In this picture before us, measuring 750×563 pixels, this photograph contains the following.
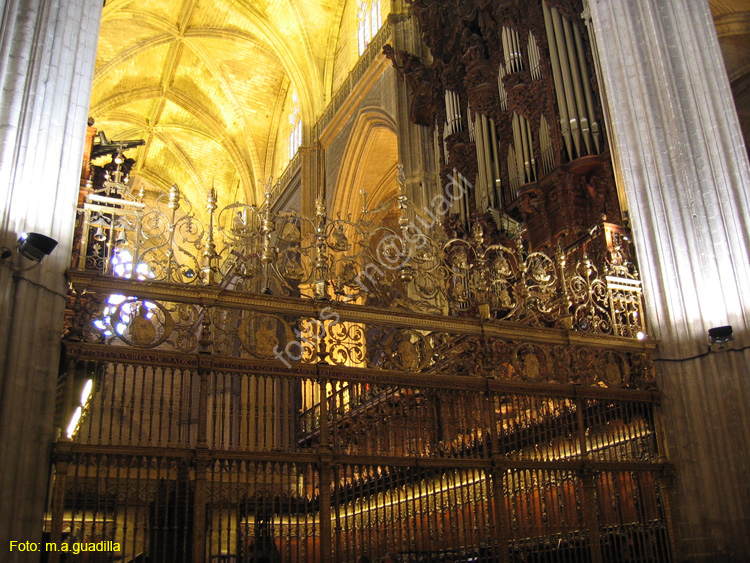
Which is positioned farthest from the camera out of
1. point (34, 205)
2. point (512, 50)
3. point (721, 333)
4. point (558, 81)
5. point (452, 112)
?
point (452, 112)

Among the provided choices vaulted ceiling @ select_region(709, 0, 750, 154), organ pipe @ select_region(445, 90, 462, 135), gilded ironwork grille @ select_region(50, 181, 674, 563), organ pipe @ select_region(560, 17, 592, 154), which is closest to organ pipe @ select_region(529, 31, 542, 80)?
organ pipe @ select_region(560, 17, 592, 154)

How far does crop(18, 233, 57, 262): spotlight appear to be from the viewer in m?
4.82

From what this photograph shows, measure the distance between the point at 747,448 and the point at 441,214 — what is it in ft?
17.7

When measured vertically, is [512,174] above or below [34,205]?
above

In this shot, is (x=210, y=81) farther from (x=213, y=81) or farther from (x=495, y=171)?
(x=495, y=171)

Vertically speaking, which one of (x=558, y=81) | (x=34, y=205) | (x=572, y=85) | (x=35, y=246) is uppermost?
(x=558, y=81)

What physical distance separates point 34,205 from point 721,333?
17.1 ft

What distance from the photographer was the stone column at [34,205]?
15.1 feet

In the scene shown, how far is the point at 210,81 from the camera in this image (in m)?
20.1

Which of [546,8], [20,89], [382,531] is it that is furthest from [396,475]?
[546,8]

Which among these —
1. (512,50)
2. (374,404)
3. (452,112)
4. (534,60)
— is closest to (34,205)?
(374,404)

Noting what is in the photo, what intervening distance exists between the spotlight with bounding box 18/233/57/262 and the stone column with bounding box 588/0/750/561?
4.88 meters

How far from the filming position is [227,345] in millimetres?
5648

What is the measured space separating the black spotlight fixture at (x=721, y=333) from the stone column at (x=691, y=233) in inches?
6.9
